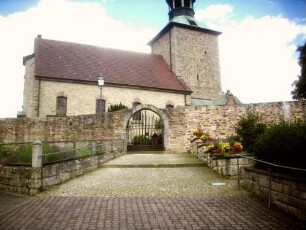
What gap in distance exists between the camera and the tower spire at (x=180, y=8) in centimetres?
3190

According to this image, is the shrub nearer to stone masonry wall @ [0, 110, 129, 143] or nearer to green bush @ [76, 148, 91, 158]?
stone masonry wall @ [0, 110, 129, 143]

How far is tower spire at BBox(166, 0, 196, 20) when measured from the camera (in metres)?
31.9

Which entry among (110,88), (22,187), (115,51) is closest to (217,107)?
(110,88)

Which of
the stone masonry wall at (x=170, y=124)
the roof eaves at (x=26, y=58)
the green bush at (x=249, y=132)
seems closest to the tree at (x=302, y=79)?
the stone masonry wall at (x=170, y=124)

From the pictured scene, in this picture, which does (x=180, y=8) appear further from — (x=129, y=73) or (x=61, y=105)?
(x=61, y=105)

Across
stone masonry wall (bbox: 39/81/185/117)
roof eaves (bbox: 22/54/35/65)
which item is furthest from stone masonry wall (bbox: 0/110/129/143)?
roof eaves (bbox: 22/54/35/65)

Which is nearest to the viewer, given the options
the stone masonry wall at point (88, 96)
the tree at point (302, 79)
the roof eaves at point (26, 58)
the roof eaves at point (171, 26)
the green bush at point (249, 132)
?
the green bush at point (249, 132)

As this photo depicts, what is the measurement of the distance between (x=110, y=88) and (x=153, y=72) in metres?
5.52

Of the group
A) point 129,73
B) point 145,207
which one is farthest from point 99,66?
point 145,207

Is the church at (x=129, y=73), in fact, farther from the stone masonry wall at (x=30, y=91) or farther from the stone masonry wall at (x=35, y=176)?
the stone masonry wall at (x=35, y=176)

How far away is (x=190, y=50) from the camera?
98.0 feet

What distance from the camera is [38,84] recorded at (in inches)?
803

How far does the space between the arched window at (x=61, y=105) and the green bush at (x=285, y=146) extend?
17.7 m

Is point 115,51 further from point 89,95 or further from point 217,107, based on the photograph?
point 217,107
